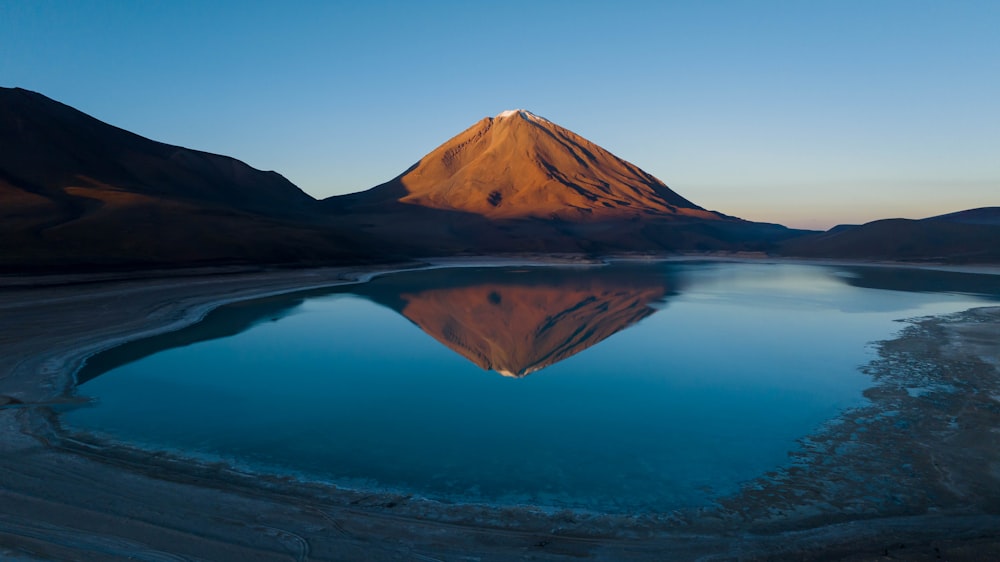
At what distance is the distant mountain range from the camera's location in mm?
45281

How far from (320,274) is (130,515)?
38955mm

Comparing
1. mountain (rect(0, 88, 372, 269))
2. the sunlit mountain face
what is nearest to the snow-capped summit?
mountain (rect(0, 88, 372, 269))

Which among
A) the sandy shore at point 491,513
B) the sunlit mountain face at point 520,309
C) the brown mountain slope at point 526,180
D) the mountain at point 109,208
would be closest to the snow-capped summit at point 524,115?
the brown mountain slope at point 526,180

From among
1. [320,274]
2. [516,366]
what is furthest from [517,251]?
[516,366]

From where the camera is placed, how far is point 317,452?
9.44 meters

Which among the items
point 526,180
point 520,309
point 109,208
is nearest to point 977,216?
point 526,180

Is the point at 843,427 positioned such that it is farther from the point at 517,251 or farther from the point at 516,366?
the point at 517,251

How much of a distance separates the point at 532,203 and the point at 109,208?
260 feet

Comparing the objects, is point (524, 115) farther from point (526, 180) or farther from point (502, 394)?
point (502, 394)

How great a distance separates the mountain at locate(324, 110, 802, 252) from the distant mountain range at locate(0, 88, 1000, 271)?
1.53 ft

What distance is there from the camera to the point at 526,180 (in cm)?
13175

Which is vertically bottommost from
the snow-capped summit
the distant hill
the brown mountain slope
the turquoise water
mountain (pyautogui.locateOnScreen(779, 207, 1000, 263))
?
the turquoise water

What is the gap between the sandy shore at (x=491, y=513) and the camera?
6094 millimetres

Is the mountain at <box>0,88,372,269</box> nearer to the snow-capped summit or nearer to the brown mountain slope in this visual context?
the brown mountain slope
